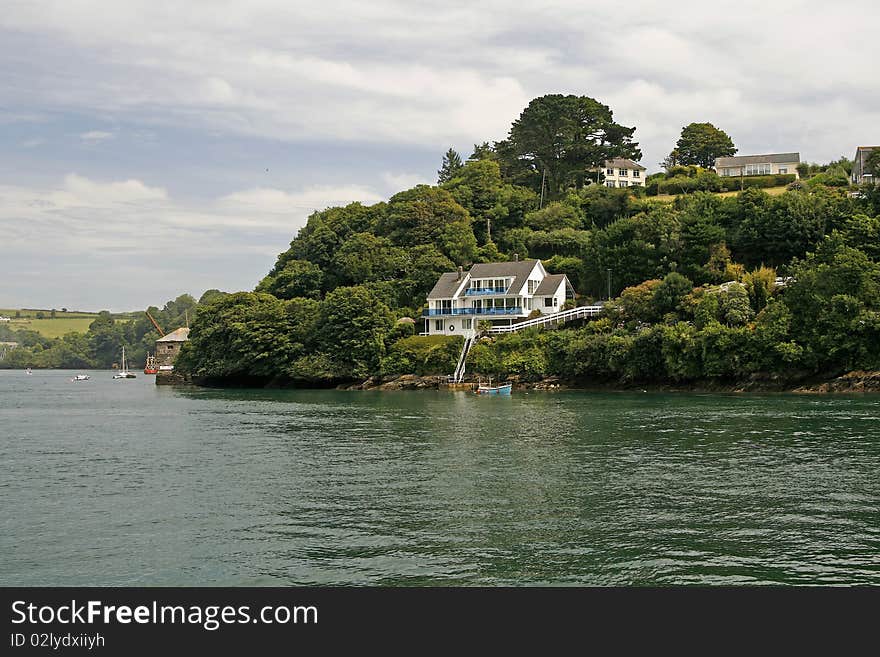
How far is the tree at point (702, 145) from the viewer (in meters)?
136

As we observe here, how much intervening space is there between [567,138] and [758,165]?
28.0 meters

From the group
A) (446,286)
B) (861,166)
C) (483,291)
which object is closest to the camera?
(483,291)

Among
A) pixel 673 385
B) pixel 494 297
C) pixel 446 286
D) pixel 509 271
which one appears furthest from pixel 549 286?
pixel 673 385

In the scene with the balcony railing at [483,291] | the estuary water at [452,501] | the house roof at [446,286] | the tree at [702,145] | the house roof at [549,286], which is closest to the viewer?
Answer: the estuary water at [452,501]

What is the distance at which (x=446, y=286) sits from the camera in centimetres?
9688

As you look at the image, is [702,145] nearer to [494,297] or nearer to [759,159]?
[759,159]

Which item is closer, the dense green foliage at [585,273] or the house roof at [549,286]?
the dense green foliage at [585,273]

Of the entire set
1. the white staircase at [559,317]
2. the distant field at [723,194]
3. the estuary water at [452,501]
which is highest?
the distant field at [723,194]

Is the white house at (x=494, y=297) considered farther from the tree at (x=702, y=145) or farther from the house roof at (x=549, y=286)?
the tree at (x=702, y=145)

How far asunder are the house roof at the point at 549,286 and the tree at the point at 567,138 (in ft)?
123

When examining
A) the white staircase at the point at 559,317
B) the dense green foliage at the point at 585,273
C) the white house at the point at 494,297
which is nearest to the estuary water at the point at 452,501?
the dense green foliage at the point at 585,273

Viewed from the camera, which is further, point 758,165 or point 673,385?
point 758,165

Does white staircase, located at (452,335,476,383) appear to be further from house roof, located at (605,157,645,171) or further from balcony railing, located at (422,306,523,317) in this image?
house roof, located at (605,157,645,171)

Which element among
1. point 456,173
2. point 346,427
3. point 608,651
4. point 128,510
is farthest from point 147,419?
point 456,173
